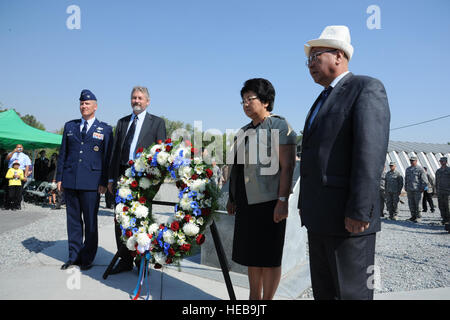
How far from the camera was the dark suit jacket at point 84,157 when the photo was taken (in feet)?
12.6

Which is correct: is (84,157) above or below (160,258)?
above

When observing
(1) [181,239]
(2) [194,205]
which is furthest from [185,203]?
(1) [181,239]

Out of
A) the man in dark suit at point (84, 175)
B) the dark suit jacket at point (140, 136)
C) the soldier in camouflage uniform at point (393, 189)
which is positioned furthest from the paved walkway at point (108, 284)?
the soldier in camouflage uniform at point (393, 189)

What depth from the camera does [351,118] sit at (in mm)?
1739

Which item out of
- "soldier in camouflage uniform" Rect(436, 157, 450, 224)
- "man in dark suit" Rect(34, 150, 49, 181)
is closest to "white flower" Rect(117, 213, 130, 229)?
"soldier in camouflage uniform" Rect(436, 157, 450, 224)

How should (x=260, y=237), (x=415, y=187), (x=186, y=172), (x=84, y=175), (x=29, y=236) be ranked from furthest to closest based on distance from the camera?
(x=415, y=187) → (x=29, y=236) → (x=84, y=175) → (x=186, y=172) → (x=260, y=237)

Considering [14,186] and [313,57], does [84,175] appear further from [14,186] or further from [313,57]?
[14,186]

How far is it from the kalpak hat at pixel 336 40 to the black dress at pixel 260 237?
4.10ft

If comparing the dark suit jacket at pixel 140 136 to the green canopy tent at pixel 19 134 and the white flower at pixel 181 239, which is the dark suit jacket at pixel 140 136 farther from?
the green canopy tent at pixel 19 134

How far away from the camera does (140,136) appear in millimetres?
3658

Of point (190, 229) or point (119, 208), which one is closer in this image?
point (190, 229)

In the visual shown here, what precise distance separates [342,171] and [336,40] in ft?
2.82
